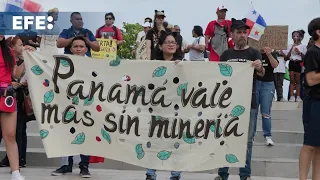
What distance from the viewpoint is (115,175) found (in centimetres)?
755

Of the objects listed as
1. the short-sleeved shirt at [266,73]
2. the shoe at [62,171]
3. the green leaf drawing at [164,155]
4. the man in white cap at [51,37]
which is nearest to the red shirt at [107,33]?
the man in white cap at [51,37]

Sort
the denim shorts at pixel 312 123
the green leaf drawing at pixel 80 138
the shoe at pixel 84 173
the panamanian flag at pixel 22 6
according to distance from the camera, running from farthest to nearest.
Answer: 1. the panamanian flag at pixel 22 6
2. the shoe at pixel 84 173
3. the green leaf drawing at pixel 80 138
4. the denim shorts at pixel 312 123

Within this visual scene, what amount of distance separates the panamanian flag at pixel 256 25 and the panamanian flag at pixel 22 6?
237 inches

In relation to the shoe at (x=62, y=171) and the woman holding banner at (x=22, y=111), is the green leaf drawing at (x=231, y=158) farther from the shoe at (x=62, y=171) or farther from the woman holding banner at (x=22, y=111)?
the woman holding banner at (x=22, y=111)

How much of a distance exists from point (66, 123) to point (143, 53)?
234 cm

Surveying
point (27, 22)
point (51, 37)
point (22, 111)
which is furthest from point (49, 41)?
point (27, 22)

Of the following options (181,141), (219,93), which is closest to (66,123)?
(181,141)

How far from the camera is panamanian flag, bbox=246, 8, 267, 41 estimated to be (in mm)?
7773

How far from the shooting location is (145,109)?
6.62 metres

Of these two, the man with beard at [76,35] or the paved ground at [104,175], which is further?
the man with beard at [76,35]

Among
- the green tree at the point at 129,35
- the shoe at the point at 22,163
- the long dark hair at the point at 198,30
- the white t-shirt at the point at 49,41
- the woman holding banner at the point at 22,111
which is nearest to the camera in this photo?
the woman holding banner at the point at 22,111

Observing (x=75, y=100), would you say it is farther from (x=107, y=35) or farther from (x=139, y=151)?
(x=107, y=35)

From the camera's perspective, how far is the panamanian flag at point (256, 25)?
306 inches

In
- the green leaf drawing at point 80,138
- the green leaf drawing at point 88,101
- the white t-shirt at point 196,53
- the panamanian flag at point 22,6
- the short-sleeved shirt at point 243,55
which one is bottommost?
the green leaf drawing at point 80,138
